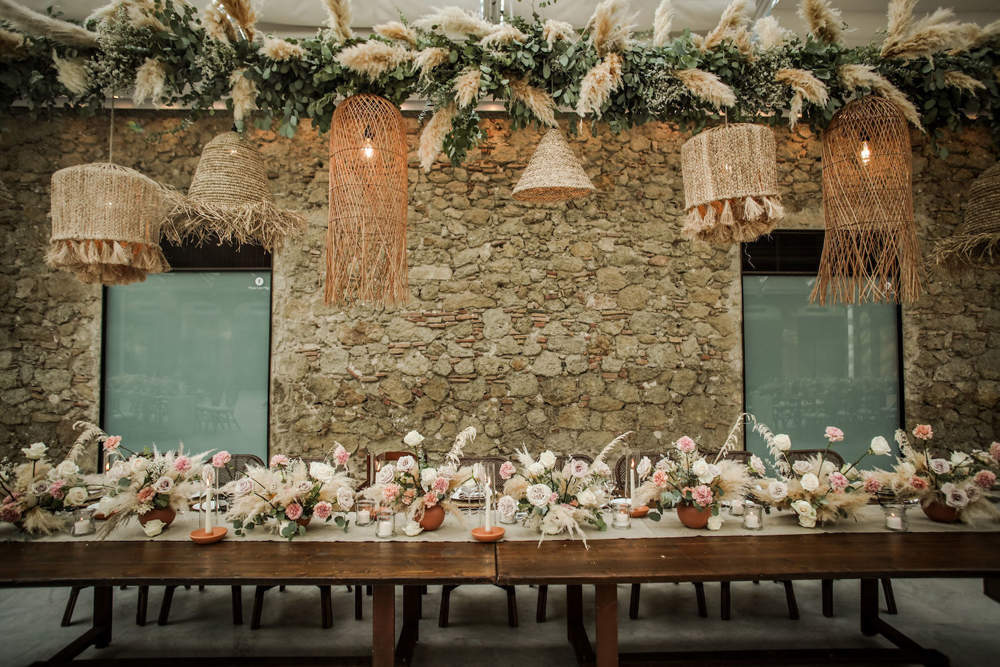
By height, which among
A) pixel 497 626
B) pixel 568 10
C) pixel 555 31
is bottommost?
pixel 497 626

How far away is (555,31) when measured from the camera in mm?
2436

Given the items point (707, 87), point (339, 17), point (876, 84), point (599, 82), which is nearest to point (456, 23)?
point (339, 17)

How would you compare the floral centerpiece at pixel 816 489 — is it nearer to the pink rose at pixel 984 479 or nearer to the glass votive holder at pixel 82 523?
the pink rose at pixel 984 479

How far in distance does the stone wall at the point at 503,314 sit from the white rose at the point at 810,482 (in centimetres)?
211

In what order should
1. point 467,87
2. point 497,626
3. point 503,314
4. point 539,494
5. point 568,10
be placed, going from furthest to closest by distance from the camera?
point 503,314
point 568,10
point 497,626
point 539,494
point 467,87

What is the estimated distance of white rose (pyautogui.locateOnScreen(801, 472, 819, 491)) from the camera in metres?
2.76

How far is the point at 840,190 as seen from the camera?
256cm

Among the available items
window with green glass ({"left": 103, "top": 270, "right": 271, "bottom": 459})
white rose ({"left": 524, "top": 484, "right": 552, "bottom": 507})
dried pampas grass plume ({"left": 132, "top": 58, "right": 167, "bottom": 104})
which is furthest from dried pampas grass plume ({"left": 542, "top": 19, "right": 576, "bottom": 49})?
window with green glass ({"left": 103, "top": 270, "right": 271, "bottom": 459})

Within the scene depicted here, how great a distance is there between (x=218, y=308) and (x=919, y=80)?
5447 mm

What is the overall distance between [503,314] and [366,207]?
265 cm

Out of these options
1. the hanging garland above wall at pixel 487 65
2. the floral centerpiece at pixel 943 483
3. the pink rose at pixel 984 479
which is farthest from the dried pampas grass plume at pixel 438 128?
the pink rose at pixel 984 479

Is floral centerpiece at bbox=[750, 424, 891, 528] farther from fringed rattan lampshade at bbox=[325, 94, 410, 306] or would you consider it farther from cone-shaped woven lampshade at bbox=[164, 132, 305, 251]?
cone-shaped woven lampshade at bbox=[164, 132, 305, 251]

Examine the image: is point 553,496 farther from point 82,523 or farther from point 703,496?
point 82,523

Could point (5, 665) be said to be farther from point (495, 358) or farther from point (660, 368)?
point (660, 368)
